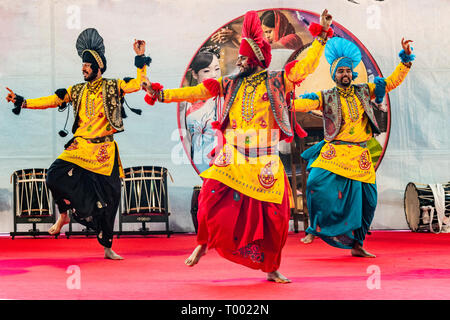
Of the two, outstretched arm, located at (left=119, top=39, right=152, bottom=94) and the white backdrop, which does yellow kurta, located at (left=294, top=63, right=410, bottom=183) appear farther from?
the white backdrop

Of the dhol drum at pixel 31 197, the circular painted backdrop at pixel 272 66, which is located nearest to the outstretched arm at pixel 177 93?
the circular painted backdrop at pixel 272 66

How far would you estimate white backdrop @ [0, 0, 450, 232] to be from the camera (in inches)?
282

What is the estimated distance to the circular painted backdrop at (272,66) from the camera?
281 inches

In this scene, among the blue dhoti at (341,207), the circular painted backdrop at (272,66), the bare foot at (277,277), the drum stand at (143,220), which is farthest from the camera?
the circular painted backdrop at (272,66)

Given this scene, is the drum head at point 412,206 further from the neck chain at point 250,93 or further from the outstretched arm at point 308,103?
the neck chain at point 250,93

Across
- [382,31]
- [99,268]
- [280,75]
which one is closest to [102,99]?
Answer: [99,268]

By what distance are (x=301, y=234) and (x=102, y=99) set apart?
10.1ft

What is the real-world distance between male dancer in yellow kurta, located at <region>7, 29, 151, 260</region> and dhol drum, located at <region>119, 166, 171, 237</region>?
1823 millimetres

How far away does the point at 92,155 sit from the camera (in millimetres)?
4762

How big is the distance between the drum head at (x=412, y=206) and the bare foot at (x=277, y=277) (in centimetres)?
369

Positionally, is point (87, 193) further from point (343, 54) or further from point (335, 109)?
point (343, 54)

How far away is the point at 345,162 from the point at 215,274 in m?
1.72
